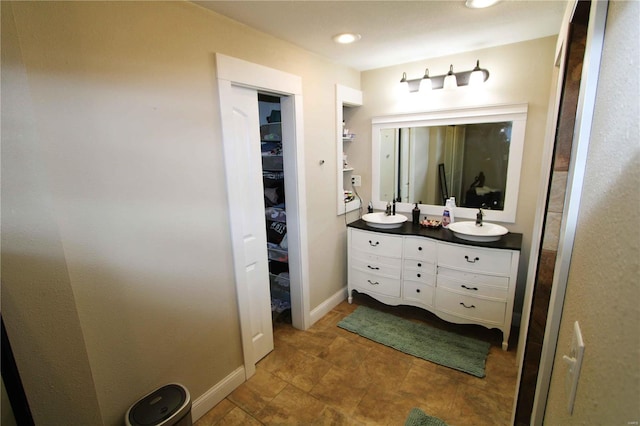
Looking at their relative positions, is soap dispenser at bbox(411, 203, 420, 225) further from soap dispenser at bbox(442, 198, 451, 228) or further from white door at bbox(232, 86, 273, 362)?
white door at bbox(232, 86, 273, 362)

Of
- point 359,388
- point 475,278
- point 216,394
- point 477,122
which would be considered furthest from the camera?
point 477,122

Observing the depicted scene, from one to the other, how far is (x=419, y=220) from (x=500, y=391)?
1527 mm

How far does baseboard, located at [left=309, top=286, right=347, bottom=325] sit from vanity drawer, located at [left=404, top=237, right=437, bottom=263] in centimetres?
89

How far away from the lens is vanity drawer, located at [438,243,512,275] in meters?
2.26

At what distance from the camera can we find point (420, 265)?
2.66m

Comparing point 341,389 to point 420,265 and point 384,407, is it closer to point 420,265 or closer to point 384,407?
point 384,407

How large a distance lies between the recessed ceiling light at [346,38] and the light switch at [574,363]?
2138 millimetres

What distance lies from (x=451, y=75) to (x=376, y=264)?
183cm

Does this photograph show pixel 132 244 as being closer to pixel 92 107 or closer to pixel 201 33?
pixel 92 107


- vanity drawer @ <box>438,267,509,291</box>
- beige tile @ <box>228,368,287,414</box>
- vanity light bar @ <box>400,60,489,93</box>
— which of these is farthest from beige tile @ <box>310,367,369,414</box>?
Result: vanity light bar @ <box>400,60,489,93</box>

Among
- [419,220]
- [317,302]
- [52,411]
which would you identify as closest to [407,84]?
[419,220]

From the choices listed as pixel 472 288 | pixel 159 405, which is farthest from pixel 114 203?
pixel 472 288

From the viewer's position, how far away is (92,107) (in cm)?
127

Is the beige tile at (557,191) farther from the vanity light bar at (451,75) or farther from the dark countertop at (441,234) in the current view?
the vanity light bar at (451,75)
